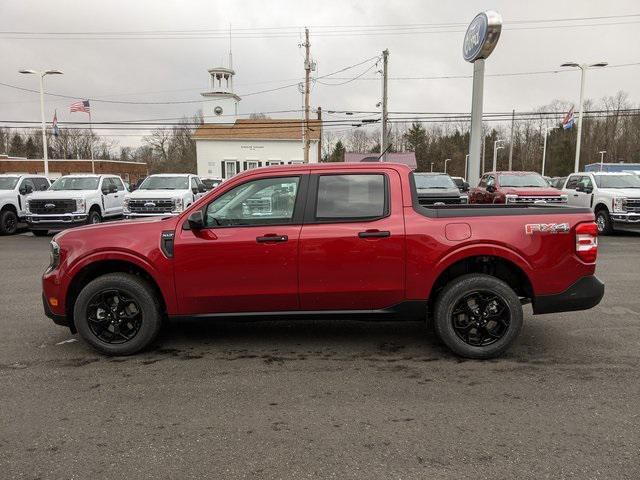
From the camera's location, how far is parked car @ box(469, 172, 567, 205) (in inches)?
581

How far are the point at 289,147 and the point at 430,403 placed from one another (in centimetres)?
4724

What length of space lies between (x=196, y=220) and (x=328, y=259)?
122 centimetres

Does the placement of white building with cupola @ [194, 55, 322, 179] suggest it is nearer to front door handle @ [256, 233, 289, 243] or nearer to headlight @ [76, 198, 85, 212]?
headlight @ [76, 198, 85, 212]

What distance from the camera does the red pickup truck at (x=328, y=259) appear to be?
4.40m

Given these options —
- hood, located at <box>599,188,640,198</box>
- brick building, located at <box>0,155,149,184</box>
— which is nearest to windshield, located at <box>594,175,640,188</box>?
hood, located at <box>599,188,640,198</box>

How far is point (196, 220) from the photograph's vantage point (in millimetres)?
4344

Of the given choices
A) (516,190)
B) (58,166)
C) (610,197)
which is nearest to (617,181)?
(610,197)

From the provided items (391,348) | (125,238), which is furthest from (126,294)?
(391,348)

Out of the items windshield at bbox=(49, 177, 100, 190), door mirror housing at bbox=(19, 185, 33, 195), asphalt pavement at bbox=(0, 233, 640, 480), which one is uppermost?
windshield at bbox=(49, 177, 100, 190)

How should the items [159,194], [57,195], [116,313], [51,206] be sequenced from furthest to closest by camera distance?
[159,194] < [57,195] < [51,206] < [116,313]

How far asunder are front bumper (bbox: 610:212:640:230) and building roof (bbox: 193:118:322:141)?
123ft

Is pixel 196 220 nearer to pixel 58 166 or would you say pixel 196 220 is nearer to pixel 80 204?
pixel 80 204

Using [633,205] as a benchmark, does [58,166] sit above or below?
above

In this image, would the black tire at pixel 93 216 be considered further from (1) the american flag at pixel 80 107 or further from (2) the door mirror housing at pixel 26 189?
(1) the american flag at pixel 80 107
